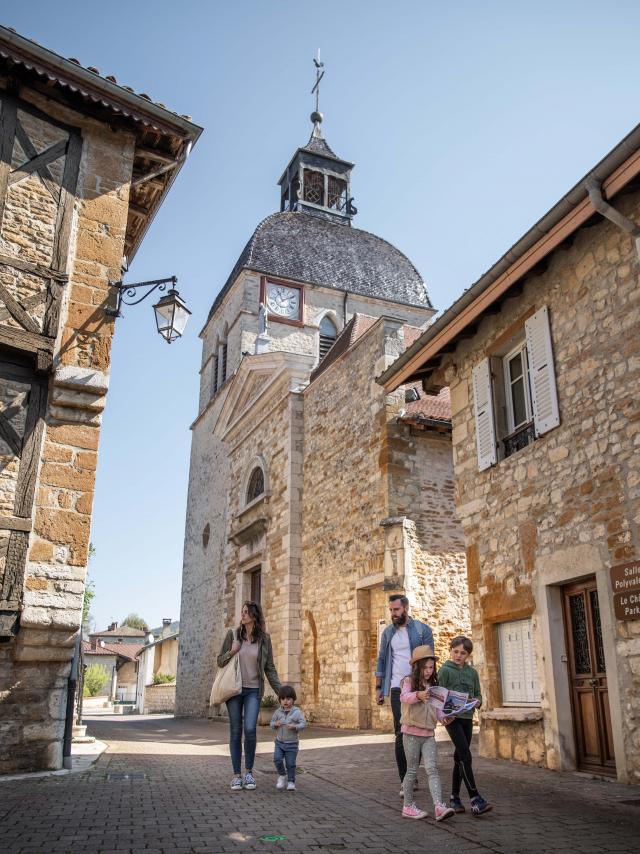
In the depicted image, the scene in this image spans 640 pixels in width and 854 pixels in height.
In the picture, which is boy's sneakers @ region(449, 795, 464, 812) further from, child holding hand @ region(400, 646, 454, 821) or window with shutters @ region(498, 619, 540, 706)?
window with shutters @ region(498, 619, 540, 706)

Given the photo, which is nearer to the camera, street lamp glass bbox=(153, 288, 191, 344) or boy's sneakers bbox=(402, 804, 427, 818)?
boy's sneakers bbox=(402, 804, 427, 818)

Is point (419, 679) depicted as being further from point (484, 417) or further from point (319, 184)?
Answer: point (319, 184)

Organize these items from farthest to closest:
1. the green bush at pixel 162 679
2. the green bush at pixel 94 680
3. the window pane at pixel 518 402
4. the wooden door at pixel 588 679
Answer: the green bush at pixel 94 680 < the green bush at pixel 162 679 < the window pane at pixel 518 402 < the wooden door at pixel 588 679

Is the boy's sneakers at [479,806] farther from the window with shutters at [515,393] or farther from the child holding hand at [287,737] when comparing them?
the window with shutters at [515,393]

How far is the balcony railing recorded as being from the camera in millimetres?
7520

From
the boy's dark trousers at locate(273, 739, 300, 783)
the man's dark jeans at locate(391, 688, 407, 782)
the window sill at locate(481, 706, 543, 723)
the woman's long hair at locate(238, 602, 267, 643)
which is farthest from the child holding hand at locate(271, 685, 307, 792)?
the window sill at locate(481, 706, 543, 723)

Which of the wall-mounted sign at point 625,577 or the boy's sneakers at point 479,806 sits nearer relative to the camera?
the boy's sneakers at point 479,806

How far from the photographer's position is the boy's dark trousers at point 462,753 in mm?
4641

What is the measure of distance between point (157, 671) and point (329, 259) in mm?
27575

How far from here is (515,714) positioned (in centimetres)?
705

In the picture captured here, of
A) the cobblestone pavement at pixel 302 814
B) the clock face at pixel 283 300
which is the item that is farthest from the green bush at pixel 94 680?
the cobblestone pavement at pixel 302 814

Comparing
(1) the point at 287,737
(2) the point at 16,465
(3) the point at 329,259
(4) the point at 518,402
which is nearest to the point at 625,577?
(4) the point at 518,402

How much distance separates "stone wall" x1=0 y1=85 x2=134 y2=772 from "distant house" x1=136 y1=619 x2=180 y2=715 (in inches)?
1143

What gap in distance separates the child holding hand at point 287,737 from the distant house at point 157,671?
2989 centimetres
